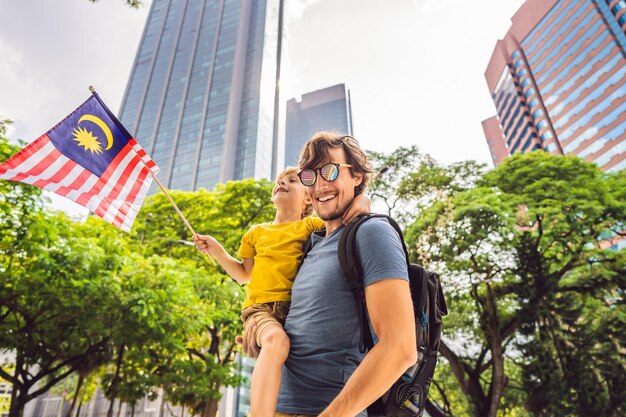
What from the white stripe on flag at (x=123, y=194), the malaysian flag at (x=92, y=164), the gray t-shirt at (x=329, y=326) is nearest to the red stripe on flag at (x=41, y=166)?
the malaysian flag at (x=92, y=164)

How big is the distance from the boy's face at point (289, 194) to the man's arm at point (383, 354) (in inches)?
50.9

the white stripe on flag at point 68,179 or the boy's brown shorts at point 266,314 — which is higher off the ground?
the white stripe on flag at point 68,179

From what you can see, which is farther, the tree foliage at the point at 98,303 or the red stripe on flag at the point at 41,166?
the tree foliage at the point at 98,303

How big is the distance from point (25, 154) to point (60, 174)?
0.26 meters

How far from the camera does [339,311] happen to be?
142cm

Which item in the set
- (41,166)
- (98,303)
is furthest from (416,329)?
(98,303)

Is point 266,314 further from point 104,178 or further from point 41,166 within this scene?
point 41,166

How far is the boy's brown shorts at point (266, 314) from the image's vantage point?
5.43 ft

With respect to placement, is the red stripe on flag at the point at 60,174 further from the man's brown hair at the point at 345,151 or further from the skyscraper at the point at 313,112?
the skyscraper at the point at 313,112

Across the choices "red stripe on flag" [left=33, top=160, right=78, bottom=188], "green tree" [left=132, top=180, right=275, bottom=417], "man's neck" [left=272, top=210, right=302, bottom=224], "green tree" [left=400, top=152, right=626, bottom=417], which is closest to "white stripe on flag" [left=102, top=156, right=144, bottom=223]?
"red stripe on flag" [left=33, top=160, right=78, bottom=188]

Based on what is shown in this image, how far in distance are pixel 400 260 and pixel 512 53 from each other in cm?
8787

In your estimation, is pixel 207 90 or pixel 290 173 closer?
pixel 290 173

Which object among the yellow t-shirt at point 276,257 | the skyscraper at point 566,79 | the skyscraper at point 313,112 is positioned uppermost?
the skyscraper at point 313,112

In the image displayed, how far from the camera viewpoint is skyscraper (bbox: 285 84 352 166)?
13012 cm
